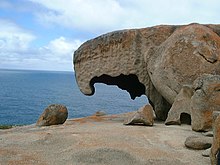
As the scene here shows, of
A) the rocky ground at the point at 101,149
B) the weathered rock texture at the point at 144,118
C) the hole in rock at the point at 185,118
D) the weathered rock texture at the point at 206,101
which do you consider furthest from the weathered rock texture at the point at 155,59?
the rocky ground at the point at 101,149

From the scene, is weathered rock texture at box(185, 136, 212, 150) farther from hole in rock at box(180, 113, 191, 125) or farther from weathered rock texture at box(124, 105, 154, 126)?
hole in rock at box(180, 113, 191, 125)

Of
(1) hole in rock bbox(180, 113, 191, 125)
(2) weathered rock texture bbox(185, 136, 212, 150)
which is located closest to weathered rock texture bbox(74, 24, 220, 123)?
(1) hole in rock bbox(180, 113, 191, 125)

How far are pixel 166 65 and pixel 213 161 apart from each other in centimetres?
802

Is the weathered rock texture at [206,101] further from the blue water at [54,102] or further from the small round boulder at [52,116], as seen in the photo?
the blue water at [54,102]

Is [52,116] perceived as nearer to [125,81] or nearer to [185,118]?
[185,118]

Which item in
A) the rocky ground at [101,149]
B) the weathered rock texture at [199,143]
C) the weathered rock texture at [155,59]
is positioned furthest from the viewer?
the weathered rock texture at [155,59]

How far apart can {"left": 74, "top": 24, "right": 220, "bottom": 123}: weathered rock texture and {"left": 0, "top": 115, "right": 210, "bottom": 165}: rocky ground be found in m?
4.15

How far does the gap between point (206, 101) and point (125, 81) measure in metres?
9.07

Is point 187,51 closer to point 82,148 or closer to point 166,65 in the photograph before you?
point 166,65

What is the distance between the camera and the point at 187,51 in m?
15.6

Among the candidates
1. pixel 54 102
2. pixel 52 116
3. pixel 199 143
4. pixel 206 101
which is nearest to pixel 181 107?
pixel 206 101

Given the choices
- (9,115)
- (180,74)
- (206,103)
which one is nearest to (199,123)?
(206,103)

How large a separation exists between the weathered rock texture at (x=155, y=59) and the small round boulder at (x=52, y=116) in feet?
9.00

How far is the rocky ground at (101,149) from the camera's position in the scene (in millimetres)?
8633
